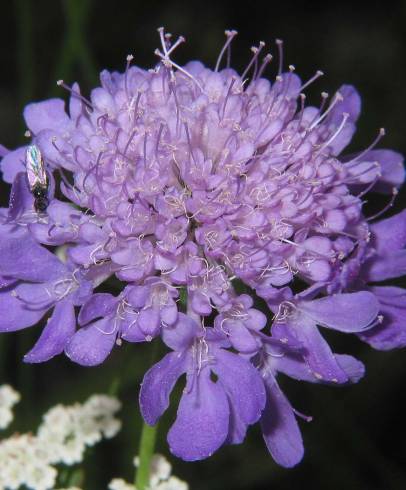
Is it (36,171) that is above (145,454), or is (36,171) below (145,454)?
above

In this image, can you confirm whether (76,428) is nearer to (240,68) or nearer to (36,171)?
(36,171)

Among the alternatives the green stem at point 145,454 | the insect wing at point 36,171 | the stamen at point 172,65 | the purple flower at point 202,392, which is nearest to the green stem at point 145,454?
the green stem at point 145,454

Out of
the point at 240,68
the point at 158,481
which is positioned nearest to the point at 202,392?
the point at 158,481

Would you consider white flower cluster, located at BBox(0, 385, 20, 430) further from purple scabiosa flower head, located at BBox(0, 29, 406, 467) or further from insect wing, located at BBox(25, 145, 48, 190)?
insect wing, located at BBox(25, 145, 48, 190)

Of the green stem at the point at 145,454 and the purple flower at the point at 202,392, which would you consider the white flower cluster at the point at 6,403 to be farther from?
the purple flower at the point at 202,392

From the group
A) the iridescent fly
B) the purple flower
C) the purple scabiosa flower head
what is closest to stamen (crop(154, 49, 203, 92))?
the purple scabiosa flower head
